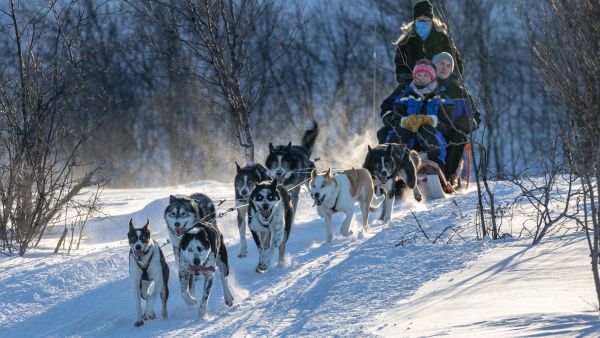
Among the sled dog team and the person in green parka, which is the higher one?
the person in green parka

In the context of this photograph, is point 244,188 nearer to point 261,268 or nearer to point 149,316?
point 261,268

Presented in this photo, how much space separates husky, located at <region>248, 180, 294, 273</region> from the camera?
8289mm

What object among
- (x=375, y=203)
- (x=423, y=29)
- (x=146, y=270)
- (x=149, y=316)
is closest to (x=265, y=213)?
(x=146, y=270)

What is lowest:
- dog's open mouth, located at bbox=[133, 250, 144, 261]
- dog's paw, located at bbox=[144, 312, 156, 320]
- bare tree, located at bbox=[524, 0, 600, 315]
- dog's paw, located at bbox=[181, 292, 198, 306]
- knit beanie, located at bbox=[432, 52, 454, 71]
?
dog's paw, located at bbox=[144, 312, 156, 320]

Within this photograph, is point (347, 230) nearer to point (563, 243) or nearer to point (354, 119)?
point (563, 243)

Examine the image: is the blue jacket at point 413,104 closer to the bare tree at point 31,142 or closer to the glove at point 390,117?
the glove at point 390,117

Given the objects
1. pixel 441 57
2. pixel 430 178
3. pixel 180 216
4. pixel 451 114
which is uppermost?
pixel 441 57

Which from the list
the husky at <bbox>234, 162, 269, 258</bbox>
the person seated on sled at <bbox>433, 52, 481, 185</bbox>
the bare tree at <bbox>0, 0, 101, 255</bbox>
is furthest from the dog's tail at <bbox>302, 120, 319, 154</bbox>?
the bare tree at <bbox>0, 0, 101, 255</bbox>

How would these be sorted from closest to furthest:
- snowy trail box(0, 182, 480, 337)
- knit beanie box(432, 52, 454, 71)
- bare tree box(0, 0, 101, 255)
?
snowy trail box(0, 182, 480, 337) < bare tree box(0, 0, 101, 255) < knit beanie box(432, 52, 454, 71)

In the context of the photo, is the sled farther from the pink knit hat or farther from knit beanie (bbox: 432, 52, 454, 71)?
knit beanie (bbox: 432, 52, 454, 71)

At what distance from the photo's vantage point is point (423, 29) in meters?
13.0

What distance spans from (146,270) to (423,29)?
23.4 ft

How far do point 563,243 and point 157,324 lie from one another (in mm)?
→ 3454

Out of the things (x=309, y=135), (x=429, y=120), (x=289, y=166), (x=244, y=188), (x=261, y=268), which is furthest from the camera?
(x=429, y=120)
